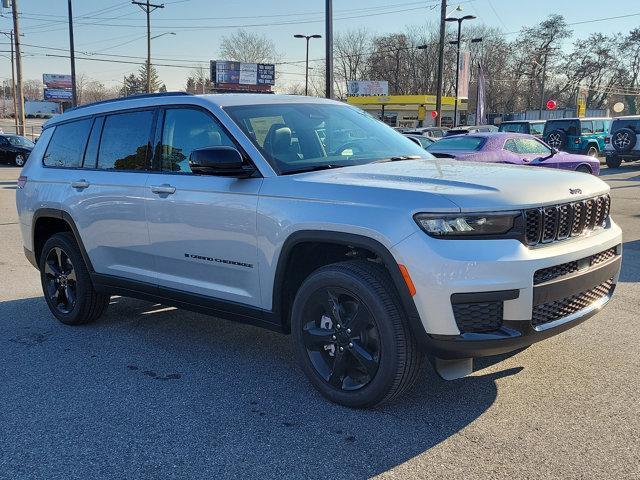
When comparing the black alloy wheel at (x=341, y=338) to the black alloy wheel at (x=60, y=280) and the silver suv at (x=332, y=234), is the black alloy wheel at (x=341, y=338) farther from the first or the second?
the black alloy wheel at (x=60, y=280)

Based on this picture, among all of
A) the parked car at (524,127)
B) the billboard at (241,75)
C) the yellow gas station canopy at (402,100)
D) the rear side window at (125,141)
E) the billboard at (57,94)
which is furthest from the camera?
the billboard at (57,94)

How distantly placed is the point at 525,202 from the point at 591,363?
1669 mm

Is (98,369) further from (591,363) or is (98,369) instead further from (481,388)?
(591,363)

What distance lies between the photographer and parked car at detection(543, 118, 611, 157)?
84.5 ft

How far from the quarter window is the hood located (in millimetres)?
851

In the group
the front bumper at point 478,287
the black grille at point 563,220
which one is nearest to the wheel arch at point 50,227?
the front bumper at point 478,287

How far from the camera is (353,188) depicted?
11.4 ft

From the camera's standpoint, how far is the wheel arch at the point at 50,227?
527 centimetres

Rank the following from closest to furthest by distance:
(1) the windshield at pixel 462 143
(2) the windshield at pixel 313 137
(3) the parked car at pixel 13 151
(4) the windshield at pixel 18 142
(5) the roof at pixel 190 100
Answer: (2) the windshield at pixel 313 137
(5) the roof at pixel 190 100
(1) the windshield at pixel 462 143
(3) the parked car at pixel 13 151
(4) the windshield at pixel 18 142

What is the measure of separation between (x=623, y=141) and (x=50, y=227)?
2447 cm

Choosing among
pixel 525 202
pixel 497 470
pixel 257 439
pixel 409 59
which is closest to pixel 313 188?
pixel 525 202

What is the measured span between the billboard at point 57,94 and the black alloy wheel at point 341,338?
428 ft

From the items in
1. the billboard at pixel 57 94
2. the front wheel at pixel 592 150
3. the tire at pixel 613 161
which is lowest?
the tire at pixel 613 161

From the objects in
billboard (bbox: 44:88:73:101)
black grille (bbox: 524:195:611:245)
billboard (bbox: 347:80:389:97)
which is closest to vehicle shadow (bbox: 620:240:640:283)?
black grille (bbox: 524:195:611:245)
